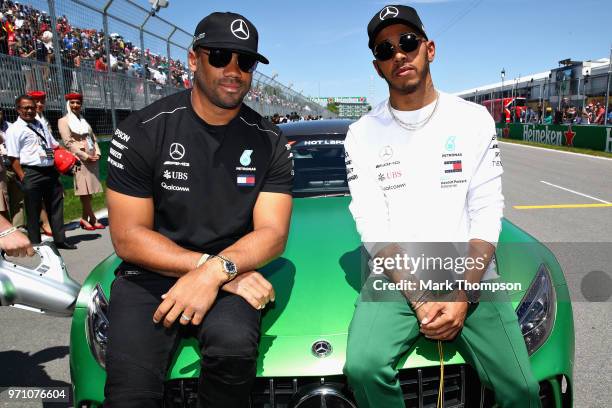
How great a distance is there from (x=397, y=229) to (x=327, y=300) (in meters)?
0.49

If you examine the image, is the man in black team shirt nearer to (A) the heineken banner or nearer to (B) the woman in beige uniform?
(B) the woman in beige uniform

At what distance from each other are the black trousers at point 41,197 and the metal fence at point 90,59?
2247 millimetres

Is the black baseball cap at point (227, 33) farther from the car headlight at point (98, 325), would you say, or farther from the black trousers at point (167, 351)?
the car headlight at point (98, 325)

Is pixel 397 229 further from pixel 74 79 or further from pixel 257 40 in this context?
pixel 74 79

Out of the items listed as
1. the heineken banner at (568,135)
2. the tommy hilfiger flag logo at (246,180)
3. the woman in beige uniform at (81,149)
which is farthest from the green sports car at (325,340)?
the heineken banner at (568,135)

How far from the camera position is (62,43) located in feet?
30.7

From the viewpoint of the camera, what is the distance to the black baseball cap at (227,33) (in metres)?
2.20

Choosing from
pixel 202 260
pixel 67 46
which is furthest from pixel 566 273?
pixel 67 46

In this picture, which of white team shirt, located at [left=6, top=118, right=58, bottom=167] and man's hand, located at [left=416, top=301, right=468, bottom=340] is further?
white team shirt, located at [left=6, top=118, right=58, bottom=167]

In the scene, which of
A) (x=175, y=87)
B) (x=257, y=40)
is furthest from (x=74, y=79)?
(x=257, y=40)

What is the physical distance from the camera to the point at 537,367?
6.46 feet

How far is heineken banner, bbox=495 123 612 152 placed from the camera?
18.9m

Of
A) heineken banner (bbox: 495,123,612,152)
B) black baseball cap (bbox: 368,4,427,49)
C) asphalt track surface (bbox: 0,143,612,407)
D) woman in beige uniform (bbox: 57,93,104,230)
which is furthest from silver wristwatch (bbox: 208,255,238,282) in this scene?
heineken banner (bbox: 495,123,612,152)

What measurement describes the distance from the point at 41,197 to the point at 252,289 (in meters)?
5.18
